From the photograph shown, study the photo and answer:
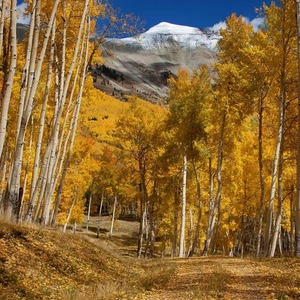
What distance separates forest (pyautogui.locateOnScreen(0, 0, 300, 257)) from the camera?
1054 centimetres

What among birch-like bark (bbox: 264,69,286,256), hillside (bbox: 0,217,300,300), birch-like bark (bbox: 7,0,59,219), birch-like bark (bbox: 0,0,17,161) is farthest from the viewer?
birch-like bark (bbox: 264,69,286,256)

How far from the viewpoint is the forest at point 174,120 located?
10539 millimetres

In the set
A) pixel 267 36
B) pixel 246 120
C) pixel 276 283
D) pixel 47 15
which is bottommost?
pixel 276 283

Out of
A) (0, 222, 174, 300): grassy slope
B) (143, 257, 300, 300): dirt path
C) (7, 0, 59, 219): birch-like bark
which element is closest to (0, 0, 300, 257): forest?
(7, 0, 59, 219): birch-like bark

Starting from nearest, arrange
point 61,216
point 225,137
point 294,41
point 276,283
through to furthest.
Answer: point 276,283 → point 294,41 → point 225,137 → point 61,216

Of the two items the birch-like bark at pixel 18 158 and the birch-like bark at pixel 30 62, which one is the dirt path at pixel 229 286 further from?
the birch-like bark at pixel 30 62

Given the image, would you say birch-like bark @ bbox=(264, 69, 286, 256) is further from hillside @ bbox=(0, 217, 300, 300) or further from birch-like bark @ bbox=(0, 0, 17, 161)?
birch-like bark @ bbox=(0, 0, 17, 161)

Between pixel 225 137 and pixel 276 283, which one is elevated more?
pixel 225 137

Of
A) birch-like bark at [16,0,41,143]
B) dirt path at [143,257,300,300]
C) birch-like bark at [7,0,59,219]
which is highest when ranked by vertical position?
birch-like bark at [16,0,41,143]

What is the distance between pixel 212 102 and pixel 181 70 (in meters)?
4.09

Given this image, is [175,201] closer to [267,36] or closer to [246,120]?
[246,120]

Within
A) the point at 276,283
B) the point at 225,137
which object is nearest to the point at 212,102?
the point at 225,137

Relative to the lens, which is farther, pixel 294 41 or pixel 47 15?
pixel 294 41

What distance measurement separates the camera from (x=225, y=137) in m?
18.6
